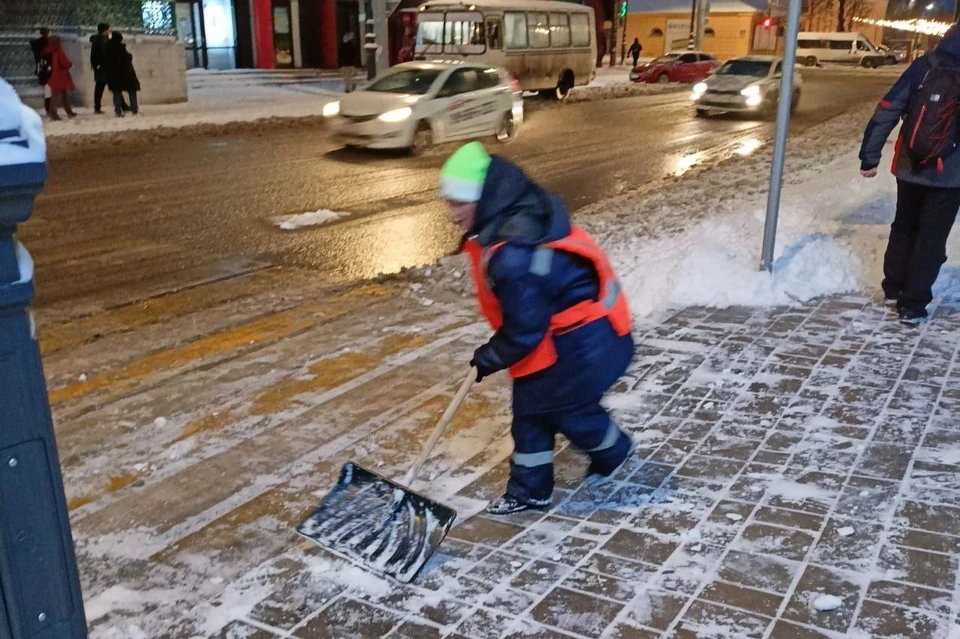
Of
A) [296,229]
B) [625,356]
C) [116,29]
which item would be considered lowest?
[296,229]

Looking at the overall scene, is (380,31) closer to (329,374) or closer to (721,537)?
(329,374)

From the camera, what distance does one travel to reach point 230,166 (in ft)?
45.5

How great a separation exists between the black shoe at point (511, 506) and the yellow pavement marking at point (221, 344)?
262cm

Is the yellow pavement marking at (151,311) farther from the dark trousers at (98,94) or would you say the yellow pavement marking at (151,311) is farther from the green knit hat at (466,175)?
the dark trousers at (98,94)

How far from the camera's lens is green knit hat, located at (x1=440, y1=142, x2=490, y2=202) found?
10.3 ft

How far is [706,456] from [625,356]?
0.82m

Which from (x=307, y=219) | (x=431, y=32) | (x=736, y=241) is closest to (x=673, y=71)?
(x=431, y=32)

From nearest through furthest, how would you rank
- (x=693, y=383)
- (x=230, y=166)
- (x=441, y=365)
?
(x=693, y=383) → (x=441, y=365) → (x=230, y=166)

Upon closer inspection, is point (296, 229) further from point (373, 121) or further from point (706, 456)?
point (706, 456)

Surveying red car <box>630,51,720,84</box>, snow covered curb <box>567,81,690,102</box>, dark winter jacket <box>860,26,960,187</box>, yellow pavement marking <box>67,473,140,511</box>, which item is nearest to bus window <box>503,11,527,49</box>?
snow covered curb <box>567,81,690,102</box>

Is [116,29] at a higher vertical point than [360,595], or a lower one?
higher

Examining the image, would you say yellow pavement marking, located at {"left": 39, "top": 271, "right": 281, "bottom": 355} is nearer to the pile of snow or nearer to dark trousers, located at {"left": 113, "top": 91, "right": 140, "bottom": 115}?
the pile of snow

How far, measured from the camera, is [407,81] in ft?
52.8

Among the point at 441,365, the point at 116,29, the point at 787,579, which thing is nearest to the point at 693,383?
the point at 441,365
